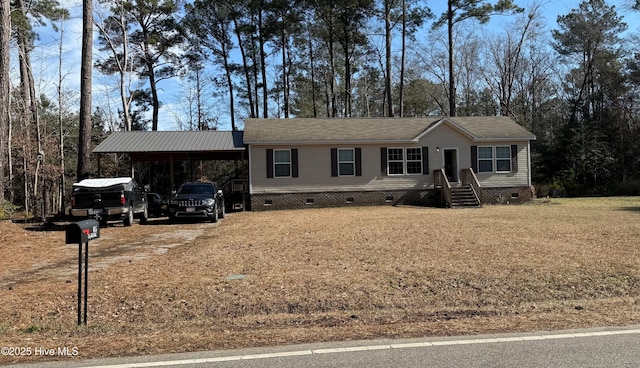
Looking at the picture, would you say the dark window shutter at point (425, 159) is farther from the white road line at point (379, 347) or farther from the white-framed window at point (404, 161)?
the white road line at point (379, 347)

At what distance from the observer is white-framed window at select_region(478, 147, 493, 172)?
24234 millimetres

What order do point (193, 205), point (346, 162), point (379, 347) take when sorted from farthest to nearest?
1. point (346, 162)
2. point (193, 205)
3. point (379, 347)

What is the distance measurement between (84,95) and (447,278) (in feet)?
56.8

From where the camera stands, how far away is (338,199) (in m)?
23.2

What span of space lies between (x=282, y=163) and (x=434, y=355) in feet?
62.4

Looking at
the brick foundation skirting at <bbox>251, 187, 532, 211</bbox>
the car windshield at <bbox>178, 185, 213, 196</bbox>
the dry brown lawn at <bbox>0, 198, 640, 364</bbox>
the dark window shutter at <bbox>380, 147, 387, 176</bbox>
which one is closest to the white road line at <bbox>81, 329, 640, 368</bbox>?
the dry brown lawn at <bbox>0, 198, 640, 364</bbox>

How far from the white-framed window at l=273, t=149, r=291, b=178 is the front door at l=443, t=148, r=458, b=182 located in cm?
846

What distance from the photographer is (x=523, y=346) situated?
181 inches

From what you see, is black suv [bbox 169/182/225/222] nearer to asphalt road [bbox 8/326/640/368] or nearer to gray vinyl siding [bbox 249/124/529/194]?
gray vinyl siding [bbox 249/124/529/194]

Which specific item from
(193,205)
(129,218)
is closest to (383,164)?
(193,205)

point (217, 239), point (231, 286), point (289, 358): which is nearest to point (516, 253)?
point (231, 286)

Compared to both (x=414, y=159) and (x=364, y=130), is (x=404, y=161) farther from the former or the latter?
(x=364, y=130)

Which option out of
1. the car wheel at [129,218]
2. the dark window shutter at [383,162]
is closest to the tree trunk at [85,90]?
the car wheel at [129,218]

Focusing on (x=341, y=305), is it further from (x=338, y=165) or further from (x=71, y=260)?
(x=338, y=165)
